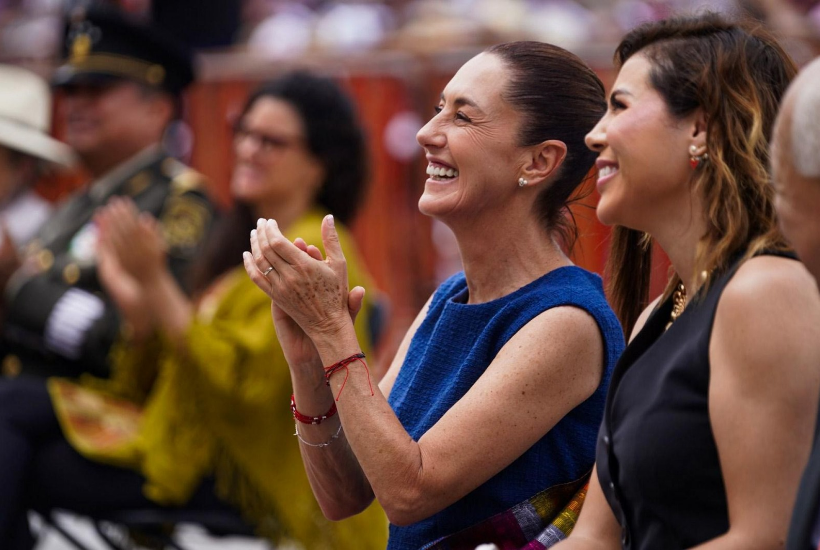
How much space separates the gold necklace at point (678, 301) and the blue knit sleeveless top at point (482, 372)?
0.16 meters

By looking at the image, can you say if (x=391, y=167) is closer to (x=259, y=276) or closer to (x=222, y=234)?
(x=222, y=234)

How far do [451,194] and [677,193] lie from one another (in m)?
0.51

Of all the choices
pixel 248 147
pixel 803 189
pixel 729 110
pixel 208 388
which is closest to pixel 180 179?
pixel 248 147

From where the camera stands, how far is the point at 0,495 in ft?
13.8

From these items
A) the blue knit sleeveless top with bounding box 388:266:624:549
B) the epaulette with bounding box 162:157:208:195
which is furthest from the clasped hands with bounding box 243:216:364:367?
the epaulette with bounding box 162:157:208:195

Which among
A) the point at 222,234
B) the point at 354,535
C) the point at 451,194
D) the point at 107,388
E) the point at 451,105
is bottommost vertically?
the point at 354,535

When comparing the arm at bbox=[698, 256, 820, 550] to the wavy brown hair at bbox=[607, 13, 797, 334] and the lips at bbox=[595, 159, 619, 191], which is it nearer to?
the wavy brown hair at bbox=[607, 13, 797, 334]

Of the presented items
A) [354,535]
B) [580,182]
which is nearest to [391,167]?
[354,535]

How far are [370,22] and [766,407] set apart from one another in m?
7.27

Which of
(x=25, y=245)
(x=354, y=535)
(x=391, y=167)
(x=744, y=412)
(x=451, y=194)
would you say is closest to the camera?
(x=744, y=412)

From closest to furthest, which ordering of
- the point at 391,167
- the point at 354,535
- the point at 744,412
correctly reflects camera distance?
the point at 744,412 → the point at 354,535 → the point at 391,167

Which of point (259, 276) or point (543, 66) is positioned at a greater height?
point (543, 66)

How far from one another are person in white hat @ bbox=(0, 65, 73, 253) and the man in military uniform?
32 cm

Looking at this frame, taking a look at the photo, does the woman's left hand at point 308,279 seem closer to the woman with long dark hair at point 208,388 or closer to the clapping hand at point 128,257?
the woman with long dark hair at point 208,388
